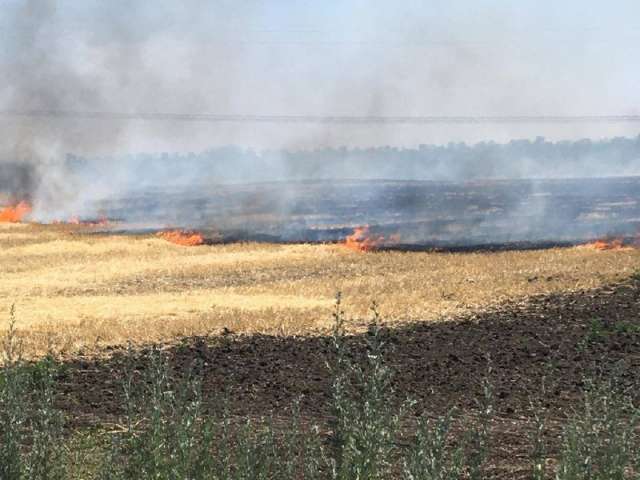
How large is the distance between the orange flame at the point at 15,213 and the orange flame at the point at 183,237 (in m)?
17.8

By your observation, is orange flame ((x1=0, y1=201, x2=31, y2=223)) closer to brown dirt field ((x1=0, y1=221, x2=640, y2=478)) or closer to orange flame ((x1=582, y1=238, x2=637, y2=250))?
brown dirt field ((x1=0, y1=221, x2=640, y2=478))

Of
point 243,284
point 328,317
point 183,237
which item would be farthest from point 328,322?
point 183,237

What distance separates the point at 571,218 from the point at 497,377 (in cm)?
4995

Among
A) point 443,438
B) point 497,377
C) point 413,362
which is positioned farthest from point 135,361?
point 443,438

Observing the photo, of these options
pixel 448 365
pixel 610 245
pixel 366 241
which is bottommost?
pixel 448 365

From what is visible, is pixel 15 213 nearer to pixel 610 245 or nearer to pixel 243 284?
pixel 243 284

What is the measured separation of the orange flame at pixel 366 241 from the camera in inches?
1597

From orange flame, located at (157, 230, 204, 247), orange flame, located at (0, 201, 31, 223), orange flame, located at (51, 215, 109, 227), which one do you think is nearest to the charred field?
orange flame, located at (157, 230, 204, 247)

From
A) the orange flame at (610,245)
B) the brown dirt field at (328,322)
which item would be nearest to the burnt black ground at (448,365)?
the brown dirt field at (328,322)

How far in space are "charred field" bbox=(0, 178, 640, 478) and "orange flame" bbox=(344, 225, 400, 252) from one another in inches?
13.5

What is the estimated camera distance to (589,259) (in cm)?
3155

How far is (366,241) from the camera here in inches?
1734

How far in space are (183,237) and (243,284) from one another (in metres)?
19.9

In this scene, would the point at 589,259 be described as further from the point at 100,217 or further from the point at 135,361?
the point at 100,217
